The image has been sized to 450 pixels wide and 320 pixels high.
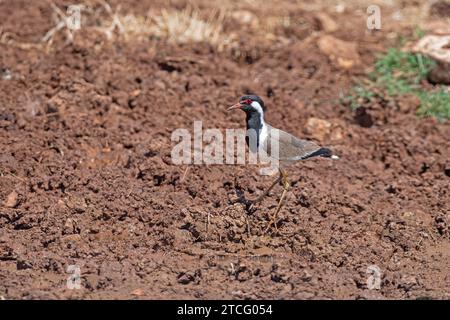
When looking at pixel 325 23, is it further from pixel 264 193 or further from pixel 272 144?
pixel 264 193

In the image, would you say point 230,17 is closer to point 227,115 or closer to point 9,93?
point 227,115

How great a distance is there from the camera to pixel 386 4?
46.2 ft

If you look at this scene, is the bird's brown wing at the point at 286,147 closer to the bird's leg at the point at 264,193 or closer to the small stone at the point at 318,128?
the bird's leg at the point at 264,193

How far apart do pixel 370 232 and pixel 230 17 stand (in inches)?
221

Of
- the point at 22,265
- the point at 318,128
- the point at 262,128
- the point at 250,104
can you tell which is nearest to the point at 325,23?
the point at 318,128

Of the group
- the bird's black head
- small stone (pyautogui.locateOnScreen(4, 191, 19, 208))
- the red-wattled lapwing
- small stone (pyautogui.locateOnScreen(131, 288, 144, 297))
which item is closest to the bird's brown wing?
the red-wattled lapwing

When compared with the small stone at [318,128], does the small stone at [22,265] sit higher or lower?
lower

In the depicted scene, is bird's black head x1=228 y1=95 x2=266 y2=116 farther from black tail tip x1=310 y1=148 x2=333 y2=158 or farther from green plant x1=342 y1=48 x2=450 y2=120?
green plant x1=342 y1=48 x2=450 y2=120

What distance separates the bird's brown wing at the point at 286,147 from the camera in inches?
332

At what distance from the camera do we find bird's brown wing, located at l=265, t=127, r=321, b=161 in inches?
332

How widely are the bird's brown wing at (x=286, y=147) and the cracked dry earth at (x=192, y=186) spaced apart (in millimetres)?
371

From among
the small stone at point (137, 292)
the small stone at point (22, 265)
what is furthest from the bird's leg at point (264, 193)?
the small stone at point (22, 265)

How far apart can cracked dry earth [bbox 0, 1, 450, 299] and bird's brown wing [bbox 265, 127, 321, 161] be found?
37 cm

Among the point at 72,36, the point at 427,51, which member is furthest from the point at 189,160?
the point at 427,51
